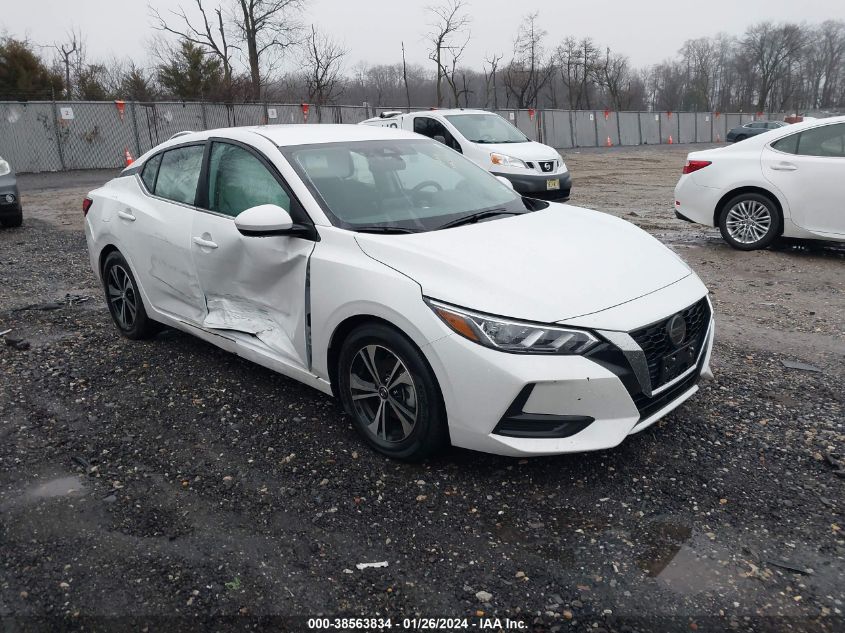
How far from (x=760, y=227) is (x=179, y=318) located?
6.57 meters

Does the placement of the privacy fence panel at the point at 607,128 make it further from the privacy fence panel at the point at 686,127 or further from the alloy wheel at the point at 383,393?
the alloy wheel at the point at 383,393

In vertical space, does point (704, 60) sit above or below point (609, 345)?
above

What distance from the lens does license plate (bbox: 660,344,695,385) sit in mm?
3150

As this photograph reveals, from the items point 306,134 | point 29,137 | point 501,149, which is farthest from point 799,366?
point 29,137

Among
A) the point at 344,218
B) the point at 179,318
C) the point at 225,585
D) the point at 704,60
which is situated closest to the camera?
the point at 225,585

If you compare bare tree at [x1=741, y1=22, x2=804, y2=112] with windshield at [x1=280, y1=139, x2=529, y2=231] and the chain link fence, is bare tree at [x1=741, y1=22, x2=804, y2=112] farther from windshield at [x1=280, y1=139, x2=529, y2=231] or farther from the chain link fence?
windshield at [x1=280, y1=139, x2=529, y2=231]

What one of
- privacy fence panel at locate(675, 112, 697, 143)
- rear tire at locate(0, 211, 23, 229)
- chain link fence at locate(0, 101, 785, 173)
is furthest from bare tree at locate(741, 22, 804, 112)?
rear tire at locate(0, 211, 23, 229)

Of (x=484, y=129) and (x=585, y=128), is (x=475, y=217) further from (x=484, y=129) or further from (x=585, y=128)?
(x=585, y=128)

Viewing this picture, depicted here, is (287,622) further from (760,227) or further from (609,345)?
(760,227)

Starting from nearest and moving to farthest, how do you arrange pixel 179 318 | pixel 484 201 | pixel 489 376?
pixel 489 376
pixel 484 201
pixel 179 318

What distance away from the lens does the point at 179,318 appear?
185 inches

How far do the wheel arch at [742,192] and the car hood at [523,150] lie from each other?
451 centimetres

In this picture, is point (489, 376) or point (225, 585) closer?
point (225, 585)

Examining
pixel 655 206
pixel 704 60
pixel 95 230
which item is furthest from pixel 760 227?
pixel 704 60
